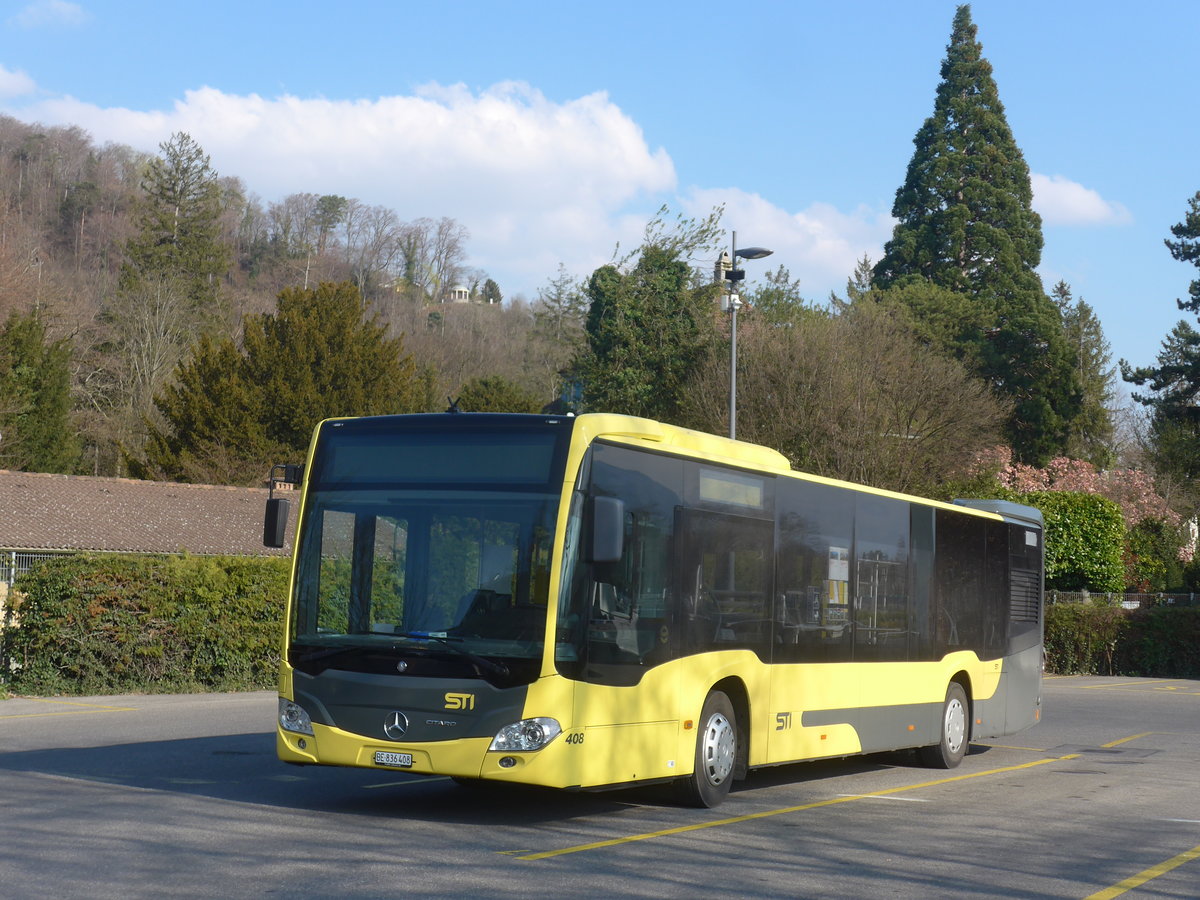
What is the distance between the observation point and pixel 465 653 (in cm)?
986

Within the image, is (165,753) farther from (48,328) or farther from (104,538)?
(48,328)

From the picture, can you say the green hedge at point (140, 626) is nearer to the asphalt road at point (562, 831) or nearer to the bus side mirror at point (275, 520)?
the asphalt road at point (562, 831)

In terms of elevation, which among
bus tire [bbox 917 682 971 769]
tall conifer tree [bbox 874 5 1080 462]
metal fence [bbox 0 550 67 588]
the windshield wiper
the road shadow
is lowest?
the road shadow

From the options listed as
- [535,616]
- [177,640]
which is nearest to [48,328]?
[177,640]

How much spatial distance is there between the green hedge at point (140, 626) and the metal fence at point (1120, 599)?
2325cm

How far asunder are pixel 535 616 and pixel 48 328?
56.6 meters

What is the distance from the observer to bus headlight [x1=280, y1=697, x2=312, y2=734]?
10336 millimetres

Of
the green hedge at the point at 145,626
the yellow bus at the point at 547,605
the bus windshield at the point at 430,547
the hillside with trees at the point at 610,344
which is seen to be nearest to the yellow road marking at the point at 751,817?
the yellow bus at the point at 547,605

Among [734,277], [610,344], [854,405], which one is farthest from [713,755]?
[610,344]

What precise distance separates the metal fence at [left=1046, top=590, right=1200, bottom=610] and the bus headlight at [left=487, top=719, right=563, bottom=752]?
31.7 m

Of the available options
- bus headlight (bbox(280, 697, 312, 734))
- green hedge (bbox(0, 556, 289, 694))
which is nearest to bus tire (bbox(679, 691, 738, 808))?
bus headlight (bbox(280, 697, 312, 734))

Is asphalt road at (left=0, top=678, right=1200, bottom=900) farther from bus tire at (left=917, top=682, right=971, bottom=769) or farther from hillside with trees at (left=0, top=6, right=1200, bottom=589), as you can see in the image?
hillside with trees at (left=0, top=6, right=1200, bottom=589)

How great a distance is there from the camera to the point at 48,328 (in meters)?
61.4

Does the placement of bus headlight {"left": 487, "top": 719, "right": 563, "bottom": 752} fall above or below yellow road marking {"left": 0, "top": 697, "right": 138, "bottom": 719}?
above
